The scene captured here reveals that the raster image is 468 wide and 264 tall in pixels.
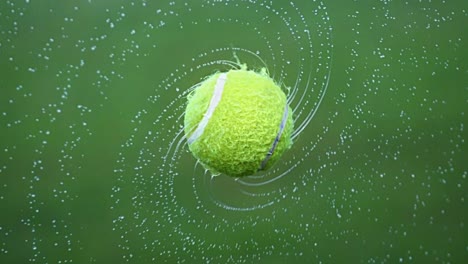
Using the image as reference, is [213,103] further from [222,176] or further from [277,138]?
[222,176]

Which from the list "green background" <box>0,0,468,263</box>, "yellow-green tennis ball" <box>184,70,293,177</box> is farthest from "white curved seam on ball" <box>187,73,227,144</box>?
"green background" <box>0,0,468,263</box>

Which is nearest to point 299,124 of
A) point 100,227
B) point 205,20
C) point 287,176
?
point 287,176

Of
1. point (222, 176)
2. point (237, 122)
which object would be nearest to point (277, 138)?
point (237, 122)

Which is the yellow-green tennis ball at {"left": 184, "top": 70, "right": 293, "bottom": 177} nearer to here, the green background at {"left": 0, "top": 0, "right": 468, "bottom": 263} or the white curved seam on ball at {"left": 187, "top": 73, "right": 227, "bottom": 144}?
the white curved seam on ball at {"left": 187, "top": 73, "right": 227, "bottom": 144}

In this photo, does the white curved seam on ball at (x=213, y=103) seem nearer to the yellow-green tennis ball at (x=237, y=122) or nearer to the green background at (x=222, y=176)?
the yellow-green tennis ball at (x=237, y=122)

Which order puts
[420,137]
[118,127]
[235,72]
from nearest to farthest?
[235,72], [118,127], [420,137]

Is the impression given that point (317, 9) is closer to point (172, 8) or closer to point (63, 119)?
point (172, 8)
